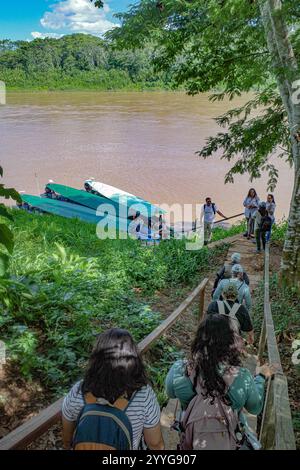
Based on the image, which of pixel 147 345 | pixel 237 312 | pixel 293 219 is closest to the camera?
pixel 147 345

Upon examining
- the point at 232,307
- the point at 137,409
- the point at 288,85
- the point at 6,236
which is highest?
the point at 288,85

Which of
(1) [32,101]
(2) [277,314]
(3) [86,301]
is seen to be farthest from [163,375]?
(1) [32,101]

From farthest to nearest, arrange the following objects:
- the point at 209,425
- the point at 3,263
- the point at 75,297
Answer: the point at 75,297 → the point at 3,263 → the point at 209,425

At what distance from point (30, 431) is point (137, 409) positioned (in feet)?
1.51

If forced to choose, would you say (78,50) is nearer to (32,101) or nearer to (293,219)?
(32,101)

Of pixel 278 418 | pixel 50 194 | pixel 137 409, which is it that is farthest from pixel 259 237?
pixel 50 194

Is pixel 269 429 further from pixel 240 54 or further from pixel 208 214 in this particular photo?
pixel 208 214

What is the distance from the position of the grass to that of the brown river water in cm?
1121

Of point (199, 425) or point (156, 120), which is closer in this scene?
point (199, 425)

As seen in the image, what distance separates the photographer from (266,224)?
28.6 feet

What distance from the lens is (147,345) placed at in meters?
2.97

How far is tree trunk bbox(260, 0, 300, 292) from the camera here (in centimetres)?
623

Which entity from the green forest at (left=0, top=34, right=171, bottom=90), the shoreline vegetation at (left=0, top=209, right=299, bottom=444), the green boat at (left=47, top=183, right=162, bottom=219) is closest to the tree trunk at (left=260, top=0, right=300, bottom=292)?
the shoreline vegetation at (left=0, top=209, right=299, bottom=444)
